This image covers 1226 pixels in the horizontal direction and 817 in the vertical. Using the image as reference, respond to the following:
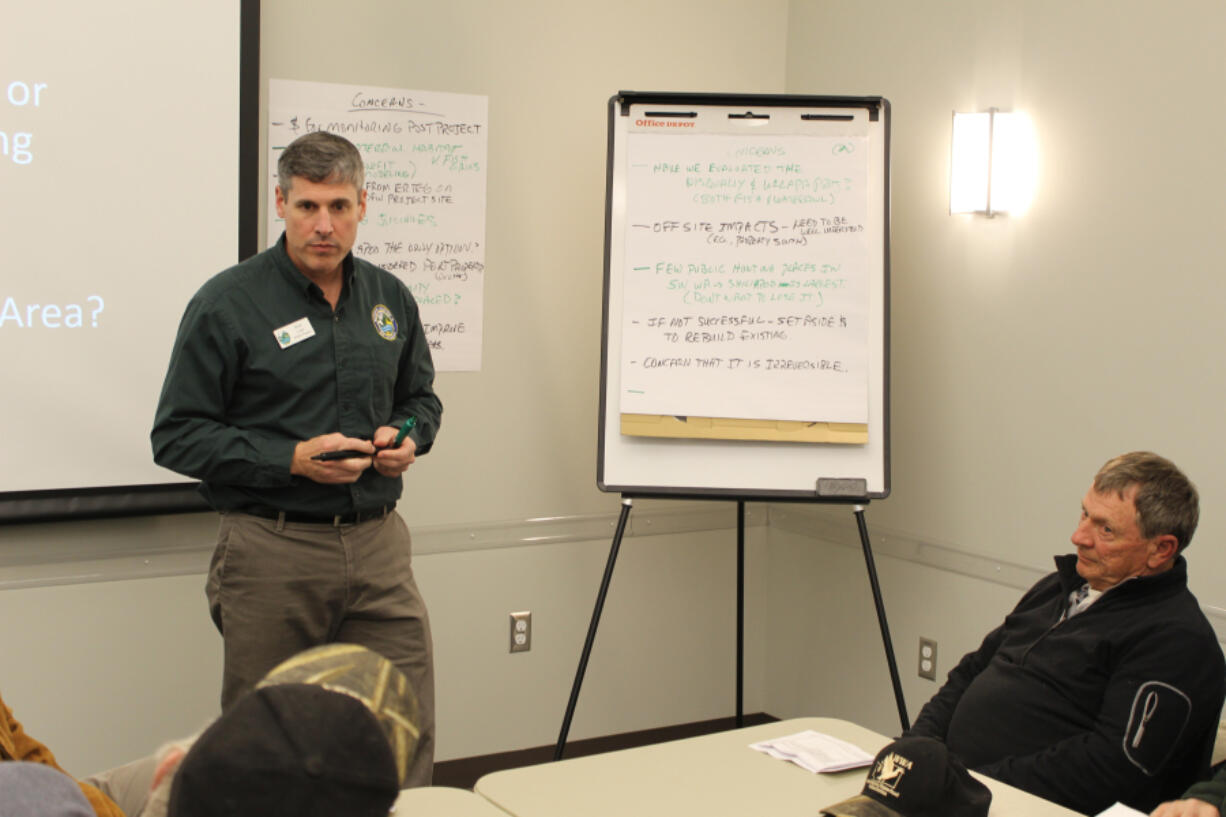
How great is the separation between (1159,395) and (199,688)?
8.28 feet

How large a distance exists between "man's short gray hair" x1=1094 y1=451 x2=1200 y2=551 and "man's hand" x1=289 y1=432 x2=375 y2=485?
1.46 metres

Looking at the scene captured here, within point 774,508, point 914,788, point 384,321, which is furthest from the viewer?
point 774,508

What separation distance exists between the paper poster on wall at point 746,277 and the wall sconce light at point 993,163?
26 centimetres

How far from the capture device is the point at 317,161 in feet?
7.65

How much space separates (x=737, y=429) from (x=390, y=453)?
102 centimetres

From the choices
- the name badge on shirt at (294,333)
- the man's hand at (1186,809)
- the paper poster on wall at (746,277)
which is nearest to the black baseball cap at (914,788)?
the man's hand at (1186,809)

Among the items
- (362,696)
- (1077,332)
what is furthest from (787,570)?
(362,696)

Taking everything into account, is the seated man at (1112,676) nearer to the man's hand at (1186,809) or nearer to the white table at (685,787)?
the man's hand at (1186,809)

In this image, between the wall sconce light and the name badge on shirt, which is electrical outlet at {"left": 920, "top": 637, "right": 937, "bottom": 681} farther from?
the name badge on shirt

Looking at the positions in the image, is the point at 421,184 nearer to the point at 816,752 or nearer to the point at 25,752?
the point at 25,752

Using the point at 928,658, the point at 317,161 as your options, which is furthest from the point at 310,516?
the point at 928,658

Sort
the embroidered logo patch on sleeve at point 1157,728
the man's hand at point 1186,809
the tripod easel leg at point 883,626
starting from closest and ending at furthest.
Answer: the man's hand at point 1186,809, the embroidered logo patch on sleeve at point 1157,728, the tripod easel leg at point 883,626

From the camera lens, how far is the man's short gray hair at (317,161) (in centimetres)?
233

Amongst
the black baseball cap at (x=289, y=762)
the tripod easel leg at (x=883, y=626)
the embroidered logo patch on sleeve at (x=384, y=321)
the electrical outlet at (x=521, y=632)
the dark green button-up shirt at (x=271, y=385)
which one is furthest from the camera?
the electrical outlet at (x=521, y=632)
